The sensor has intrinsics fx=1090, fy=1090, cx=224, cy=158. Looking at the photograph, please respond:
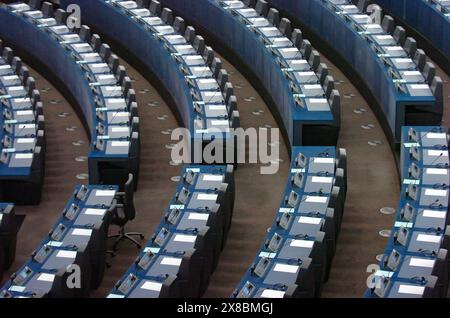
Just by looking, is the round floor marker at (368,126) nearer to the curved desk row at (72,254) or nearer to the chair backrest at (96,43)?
the curved desk row at (72,254)

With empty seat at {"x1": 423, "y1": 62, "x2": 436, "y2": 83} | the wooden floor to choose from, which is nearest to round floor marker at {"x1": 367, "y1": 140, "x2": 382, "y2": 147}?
the wooden floor

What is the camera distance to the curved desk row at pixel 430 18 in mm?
19438

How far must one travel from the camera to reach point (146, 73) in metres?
21.2

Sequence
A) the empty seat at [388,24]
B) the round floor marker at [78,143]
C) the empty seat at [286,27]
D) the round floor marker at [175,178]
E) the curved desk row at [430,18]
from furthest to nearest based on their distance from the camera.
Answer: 1. the empty seat at [286,27]
2. the empty seat at [388,24]
3. the curved desk row at [430,18]
4. the round floor marker at [78,143]
5. the round floor marker at [175,178]

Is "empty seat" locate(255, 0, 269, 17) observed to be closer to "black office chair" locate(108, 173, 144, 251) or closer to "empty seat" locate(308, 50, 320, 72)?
"empty seat" locate(308, 50, 320, 72)

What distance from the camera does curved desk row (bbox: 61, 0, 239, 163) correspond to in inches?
662

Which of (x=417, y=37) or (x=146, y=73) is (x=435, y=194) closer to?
(x=417, y=37)

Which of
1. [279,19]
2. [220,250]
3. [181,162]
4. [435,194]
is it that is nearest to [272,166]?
[181,162]

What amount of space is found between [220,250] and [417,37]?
7691mm

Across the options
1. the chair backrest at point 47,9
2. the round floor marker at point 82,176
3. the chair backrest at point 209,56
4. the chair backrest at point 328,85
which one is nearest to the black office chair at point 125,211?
the round floor marker at point 82,176

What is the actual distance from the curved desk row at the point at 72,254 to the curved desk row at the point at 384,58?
485 cm

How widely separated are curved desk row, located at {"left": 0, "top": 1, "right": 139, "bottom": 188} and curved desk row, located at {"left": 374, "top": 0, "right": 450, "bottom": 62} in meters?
5.68

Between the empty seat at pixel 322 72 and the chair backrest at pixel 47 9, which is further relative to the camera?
the chair backrest at pixel 47 9
